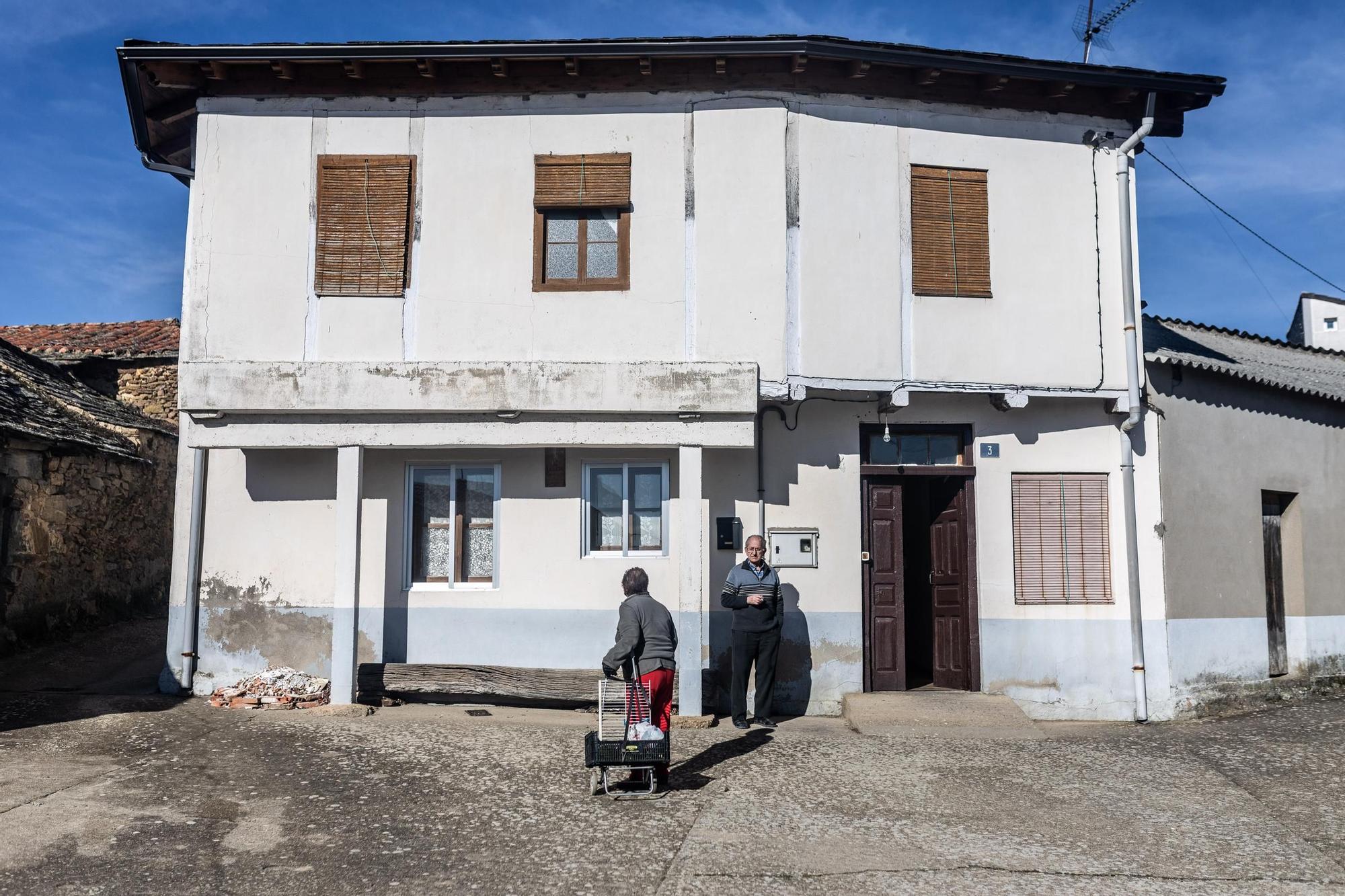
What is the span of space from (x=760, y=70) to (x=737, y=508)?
4458 millimetres

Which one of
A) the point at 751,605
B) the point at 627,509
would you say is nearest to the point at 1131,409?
the point at 751,605

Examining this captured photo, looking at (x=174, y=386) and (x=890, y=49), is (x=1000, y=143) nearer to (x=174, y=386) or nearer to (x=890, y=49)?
(x=890, y=49)

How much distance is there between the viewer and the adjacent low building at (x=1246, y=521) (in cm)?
1082

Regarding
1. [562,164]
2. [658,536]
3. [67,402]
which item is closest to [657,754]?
→ [658,536]

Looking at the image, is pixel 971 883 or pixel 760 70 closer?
pixel 971 883

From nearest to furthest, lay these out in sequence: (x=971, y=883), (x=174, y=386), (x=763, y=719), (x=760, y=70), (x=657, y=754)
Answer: (x=971, y=883) → (x=657, y=754) → (x=763, y=719) → (x=760, y=70) → (x=174, y=386)

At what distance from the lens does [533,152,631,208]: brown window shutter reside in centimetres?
1044

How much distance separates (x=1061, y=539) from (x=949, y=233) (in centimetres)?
344

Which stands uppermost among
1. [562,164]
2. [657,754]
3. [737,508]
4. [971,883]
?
[562,164]

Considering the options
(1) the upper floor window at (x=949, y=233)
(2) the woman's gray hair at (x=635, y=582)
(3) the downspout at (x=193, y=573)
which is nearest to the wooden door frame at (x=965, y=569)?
(1) the upper floor window at (x=949, y=233)

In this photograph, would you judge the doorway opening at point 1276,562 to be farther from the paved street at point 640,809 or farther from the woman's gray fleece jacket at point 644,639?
the woman's gray fleece jacket at point 644,639

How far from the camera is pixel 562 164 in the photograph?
34.5 feet

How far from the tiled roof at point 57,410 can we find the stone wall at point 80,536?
24 centimetres

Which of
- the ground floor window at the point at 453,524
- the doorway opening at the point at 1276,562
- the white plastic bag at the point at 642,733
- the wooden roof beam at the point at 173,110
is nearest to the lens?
the white plastic bag at the point at 642,733
